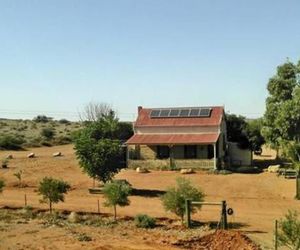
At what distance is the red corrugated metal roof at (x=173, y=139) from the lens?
158ft

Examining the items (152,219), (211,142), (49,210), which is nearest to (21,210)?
(49,210)

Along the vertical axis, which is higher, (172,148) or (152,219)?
(172,148)

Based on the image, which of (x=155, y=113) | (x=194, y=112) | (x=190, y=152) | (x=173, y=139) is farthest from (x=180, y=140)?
(x=155, y=113)

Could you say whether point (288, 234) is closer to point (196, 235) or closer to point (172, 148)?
point (196, 235)

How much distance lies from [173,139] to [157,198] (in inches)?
630

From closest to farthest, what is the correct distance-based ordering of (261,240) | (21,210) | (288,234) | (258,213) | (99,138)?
1. (288,234)
2. (261,240)
3. (258,213)
4. (21,210)
5. (99,138)

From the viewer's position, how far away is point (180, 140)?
160 feet

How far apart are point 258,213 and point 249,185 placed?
33.3ft

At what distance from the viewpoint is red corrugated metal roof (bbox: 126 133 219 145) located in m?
48.2

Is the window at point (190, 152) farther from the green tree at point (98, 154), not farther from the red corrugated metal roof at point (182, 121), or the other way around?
the green tree at point (98, 154)

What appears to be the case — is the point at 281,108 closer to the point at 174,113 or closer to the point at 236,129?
the point at 174,113

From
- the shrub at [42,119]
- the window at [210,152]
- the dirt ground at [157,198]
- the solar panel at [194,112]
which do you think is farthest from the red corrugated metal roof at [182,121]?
the shrub at [42,119]

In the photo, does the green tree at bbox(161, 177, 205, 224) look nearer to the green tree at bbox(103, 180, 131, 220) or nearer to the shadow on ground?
the green tree at bbox(103, 180, 131, 220)

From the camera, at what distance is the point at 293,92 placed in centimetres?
4222
